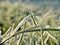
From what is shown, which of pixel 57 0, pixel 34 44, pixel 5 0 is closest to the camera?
pixel 34 44

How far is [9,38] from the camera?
92 cm

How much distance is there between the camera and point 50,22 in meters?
2.20

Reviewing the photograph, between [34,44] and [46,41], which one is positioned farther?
[46,41]

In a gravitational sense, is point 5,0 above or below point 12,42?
above

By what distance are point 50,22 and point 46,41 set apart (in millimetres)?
1170

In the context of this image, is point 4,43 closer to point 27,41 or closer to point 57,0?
point 27,41

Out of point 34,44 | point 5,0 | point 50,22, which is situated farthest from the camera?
point 5,0

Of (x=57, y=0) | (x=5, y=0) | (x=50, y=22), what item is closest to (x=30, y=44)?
(x=50, y=22)

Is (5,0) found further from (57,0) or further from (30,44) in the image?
(30,44)

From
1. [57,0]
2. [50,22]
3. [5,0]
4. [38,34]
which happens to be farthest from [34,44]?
[57,0]

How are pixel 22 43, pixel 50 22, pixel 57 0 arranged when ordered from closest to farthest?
pixel 22 43, pixel 50 22, pixel 57 0

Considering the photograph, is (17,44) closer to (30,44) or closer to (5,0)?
(30,44)

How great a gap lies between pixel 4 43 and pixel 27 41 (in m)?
0.14

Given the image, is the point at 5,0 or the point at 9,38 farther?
the point at 5,0
